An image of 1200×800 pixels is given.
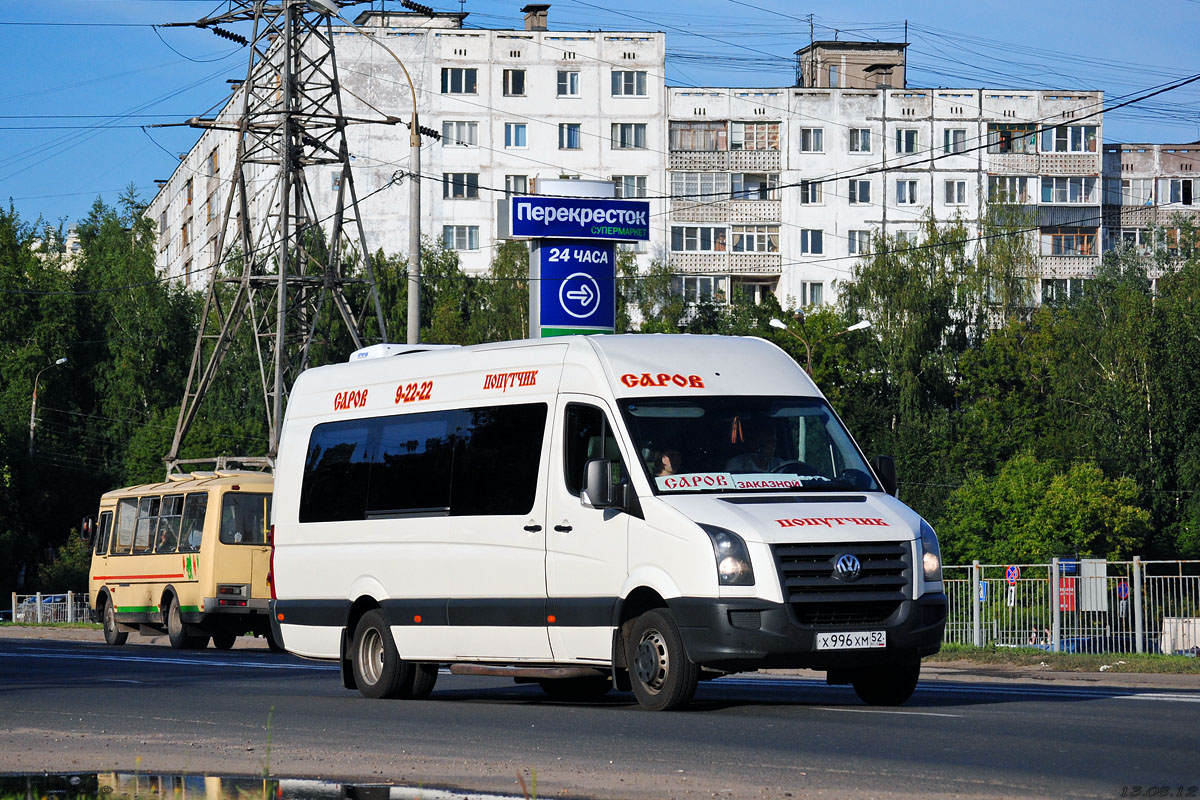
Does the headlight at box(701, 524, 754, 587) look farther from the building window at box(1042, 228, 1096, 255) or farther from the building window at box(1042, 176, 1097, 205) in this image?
the building window at box(1042, 176, 1097, 205)

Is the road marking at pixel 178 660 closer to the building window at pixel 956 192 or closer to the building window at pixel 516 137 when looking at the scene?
the building window at pixel 516 137

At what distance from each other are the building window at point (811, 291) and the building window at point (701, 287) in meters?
3.93

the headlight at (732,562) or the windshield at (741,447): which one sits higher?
the windshield at (741,447)

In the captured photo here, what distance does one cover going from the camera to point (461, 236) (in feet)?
286

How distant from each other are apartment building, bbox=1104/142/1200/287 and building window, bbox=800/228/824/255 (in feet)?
51.6

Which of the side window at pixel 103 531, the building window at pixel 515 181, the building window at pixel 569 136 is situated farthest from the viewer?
the building window at pixel 569 136

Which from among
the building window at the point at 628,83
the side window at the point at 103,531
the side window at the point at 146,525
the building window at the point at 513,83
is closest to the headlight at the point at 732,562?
the side window at the point at 146,525

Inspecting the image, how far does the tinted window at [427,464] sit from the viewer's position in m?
14.2

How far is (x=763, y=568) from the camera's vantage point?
1197cm

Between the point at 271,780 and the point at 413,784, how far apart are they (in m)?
0.76

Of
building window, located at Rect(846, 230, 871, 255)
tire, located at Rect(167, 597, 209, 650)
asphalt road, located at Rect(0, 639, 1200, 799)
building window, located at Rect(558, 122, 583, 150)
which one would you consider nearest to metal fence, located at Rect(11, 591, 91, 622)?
tire, located at Rect(167, 597, 209, 650)

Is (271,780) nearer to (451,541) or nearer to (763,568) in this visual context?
(763,568)

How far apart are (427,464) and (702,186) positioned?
74.4 metres

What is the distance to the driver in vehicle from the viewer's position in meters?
13.0
